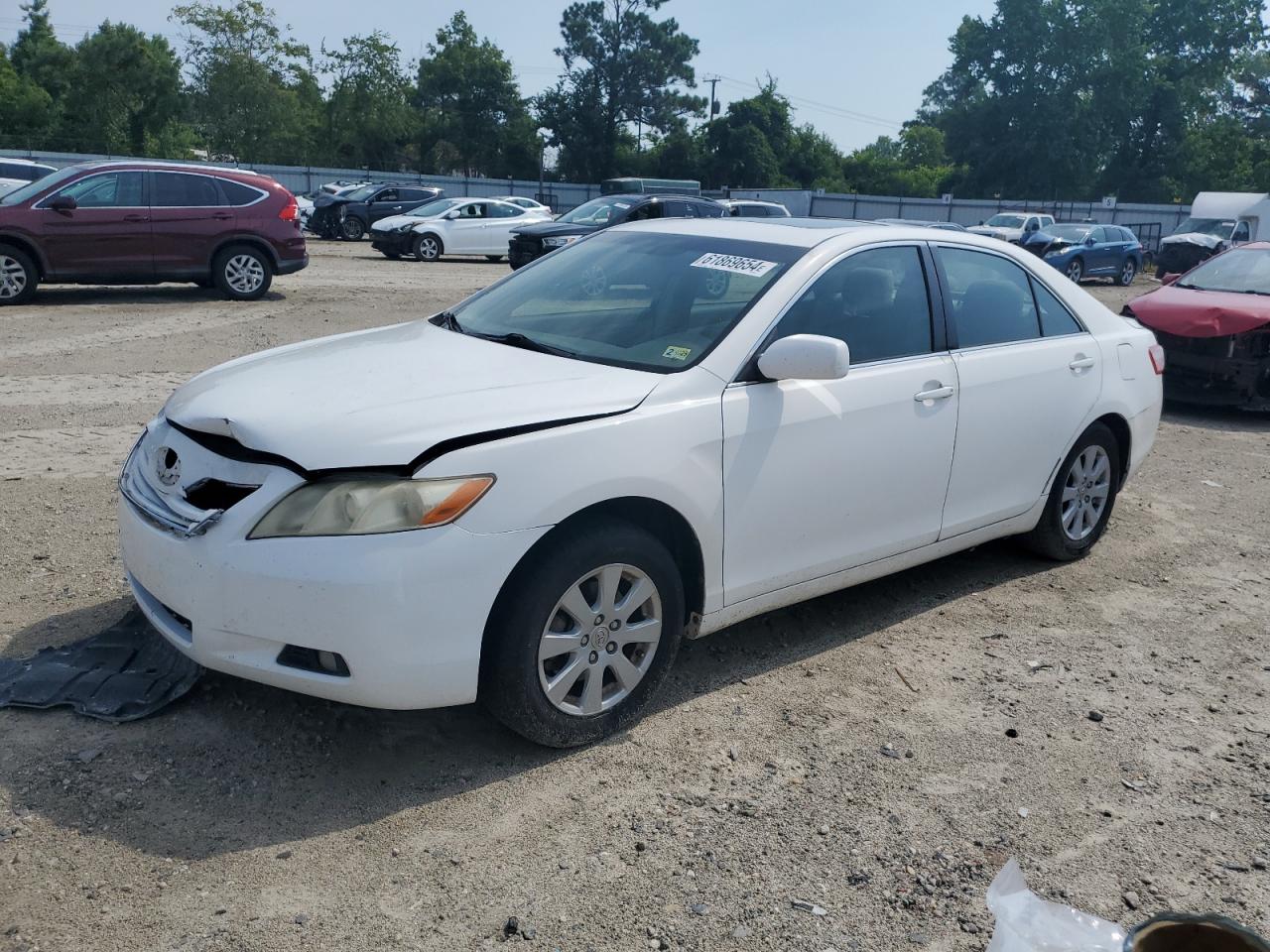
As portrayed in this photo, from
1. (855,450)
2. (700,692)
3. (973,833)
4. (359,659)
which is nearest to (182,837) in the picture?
(359,659)

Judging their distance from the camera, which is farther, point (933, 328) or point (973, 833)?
point (933, 328)

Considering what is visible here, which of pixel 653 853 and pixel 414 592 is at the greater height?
pixel 414 592

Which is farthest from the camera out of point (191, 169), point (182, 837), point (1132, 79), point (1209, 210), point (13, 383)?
point (1132, 79)

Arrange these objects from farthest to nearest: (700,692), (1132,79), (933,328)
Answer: (1132,79)
(933,328)
(700,692)

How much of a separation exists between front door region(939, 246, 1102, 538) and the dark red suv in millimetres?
11840

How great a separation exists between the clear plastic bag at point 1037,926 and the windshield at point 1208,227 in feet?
103

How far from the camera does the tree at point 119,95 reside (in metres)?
57.8

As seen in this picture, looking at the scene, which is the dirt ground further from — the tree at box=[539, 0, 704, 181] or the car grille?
the tree at box=[539, 0, 704, 181]

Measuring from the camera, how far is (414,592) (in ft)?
9.81

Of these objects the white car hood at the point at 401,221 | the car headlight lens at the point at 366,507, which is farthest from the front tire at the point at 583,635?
the white car hood at the point at 401,221

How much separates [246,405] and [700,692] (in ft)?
5.98

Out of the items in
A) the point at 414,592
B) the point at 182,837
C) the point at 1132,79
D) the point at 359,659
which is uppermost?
the point at 1132,79

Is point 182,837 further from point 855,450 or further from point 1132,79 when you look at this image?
point 1132,79

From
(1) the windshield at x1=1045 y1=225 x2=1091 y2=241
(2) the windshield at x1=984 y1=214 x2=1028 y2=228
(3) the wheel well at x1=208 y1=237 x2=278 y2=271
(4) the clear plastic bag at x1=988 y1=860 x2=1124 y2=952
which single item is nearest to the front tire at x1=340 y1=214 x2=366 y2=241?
(3) the wheel well at x1=208 y1=237 x2=278 y2=271
